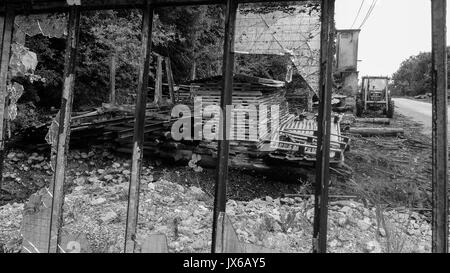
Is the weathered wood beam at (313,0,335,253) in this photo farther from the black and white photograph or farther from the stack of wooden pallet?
the stack of wooden pallet

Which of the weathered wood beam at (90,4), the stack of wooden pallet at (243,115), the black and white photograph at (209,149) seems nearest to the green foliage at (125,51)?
the black and white photograph at (209,149)

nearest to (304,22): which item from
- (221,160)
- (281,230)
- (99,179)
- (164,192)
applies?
(221,160)

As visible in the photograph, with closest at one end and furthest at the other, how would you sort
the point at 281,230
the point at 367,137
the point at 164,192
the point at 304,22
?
the point at 304,22, the point at 281,230, the point at 164,192, the point at 367,137

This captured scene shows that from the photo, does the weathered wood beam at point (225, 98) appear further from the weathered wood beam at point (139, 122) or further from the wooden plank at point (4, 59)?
the wooden plank at point (4, 59)

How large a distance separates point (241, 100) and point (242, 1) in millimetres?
7240

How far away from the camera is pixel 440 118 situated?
1.28m

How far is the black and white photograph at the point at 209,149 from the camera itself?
148 cm

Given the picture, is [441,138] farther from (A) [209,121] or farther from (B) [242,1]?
(A) [209,121]

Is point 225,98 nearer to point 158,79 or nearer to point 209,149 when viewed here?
point 209,149

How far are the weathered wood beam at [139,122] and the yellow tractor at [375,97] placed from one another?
16.1 meters

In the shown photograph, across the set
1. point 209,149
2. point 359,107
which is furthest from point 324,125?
point 359,107

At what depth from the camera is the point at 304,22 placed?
4.90 ft

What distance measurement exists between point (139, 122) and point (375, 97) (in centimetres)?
1660

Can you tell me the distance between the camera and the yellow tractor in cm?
1578
